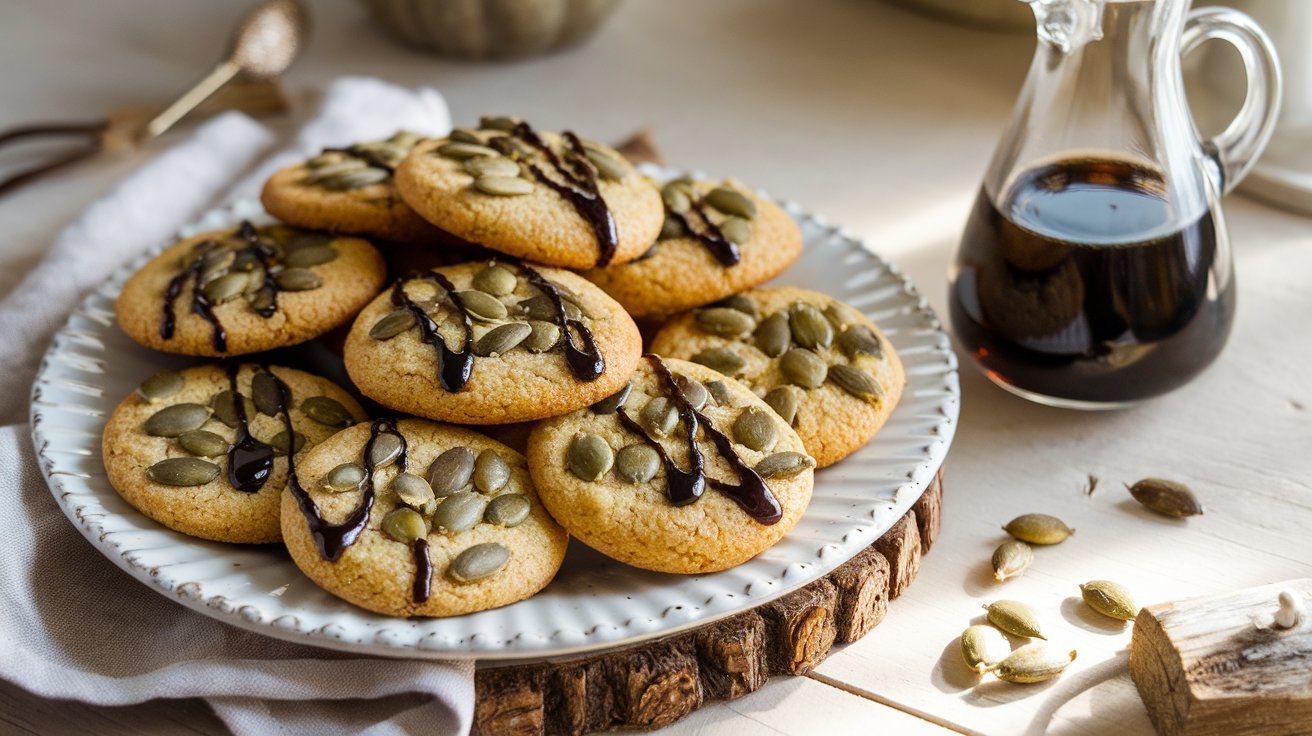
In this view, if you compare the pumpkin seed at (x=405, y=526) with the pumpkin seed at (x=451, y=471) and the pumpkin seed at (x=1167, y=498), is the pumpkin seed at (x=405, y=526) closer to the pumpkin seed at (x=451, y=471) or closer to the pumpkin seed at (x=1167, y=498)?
the pumpkin seed at (x=451, y=471)

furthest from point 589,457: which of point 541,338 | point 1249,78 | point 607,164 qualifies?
point 1249,78

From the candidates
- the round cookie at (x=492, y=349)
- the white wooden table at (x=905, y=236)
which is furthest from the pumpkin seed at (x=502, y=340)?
the white wooden table at (x=905, y=236)

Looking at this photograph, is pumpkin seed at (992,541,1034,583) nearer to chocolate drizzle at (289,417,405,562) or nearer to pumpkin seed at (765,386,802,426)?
pumpkin seed at (765,386,802,426)

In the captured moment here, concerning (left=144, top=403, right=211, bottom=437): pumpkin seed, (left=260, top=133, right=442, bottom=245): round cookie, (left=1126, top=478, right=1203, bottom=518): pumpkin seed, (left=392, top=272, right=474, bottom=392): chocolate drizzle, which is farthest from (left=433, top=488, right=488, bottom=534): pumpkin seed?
(left=1126, top=478, right=1203, bottom=518): pumpkin seed

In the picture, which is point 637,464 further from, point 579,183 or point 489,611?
point 579,183

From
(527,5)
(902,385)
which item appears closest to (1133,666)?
(902,385)

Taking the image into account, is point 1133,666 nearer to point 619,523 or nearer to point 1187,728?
point 1187,728
